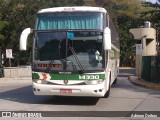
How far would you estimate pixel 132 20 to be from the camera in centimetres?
6166

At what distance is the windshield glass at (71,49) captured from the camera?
42.7ft

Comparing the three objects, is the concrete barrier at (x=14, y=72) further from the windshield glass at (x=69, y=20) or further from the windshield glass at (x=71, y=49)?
the windshield glass at (x=71, y=49)

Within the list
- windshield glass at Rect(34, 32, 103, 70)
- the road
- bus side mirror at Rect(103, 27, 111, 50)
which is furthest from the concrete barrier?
bus side mirror at Rect(103, 27, 111, 50)

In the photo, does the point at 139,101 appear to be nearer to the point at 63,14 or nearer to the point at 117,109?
the point at 117,109

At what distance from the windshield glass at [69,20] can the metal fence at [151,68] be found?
995 centimetres

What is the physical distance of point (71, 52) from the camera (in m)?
13.1

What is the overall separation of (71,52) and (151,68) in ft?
37.0

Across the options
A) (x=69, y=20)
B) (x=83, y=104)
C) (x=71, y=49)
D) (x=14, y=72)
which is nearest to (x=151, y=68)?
(x=83, y=104)

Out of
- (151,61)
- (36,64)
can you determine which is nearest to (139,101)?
(36,64)

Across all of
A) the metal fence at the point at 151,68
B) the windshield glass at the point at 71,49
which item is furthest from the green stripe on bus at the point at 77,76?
the metal fence at the point at 151,68

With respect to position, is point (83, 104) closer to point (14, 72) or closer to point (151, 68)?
point (151, 68)

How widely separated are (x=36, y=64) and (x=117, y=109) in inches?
125

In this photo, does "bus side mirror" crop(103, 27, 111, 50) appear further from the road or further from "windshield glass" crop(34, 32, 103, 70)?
the road

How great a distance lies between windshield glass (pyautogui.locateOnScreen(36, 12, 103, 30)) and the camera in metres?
13.4
